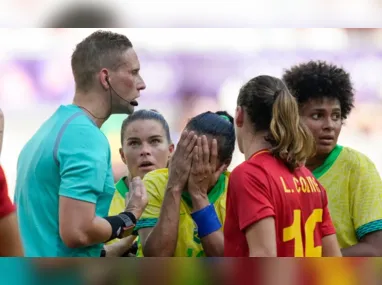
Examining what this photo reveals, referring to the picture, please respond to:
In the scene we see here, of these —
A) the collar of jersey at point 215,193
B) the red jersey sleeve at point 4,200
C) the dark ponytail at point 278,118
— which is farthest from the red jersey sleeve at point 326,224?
the red jersey sleeve at point 4,200

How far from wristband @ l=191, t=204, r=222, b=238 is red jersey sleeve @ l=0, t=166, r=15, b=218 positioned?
90 cm

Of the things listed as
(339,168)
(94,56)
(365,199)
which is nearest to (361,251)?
(365,199)

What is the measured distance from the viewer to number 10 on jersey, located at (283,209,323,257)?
217 cm

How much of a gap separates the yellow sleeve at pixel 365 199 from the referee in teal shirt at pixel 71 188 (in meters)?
0.73

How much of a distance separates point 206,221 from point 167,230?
120mm

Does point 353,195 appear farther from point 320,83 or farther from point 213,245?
point 213,245

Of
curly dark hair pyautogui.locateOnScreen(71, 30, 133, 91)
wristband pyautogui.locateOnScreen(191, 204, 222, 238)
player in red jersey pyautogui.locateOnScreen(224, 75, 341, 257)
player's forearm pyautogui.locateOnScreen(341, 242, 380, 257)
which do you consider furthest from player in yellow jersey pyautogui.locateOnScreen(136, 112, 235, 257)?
player's forearm pyautogui.locateOnScreen(341, 242, 380, 257)

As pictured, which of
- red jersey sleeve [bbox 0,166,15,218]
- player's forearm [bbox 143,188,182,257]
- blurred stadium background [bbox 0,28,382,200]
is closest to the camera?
red jersey sleeve [bbox 0,166,15,218]

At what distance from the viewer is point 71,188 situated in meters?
2.22

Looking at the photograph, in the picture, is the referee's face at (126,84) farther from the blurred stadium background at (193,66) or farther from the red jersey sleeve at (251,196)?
the blurred stadium background at (193,66)

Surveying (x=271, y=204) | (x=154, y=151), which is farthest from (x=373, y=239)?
(x=154, y=151)

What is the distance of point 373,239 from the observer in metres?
2.66

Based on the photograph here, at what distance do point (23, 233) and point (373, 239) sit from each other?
111 cm

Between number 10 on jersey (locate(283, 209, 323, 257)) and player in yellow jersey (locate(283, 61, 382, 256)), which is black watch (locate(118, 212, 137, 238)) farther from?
player in yellow jersey (locate(283, 61, 382, 256))
